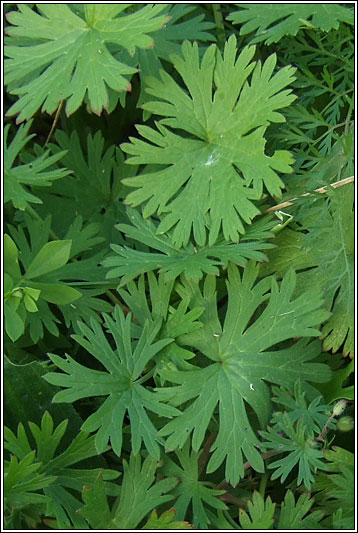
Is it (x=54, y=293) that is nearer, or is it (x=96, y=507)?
(x=96, y=507)

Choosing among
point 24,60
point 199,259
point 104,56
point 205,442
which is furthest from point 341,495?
point 24,60

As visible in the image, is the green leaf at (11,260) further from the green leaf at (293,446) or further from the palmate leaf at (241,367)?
the green leaf at (293,446)

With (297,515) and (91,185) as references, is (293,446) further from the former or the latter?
(91,185)

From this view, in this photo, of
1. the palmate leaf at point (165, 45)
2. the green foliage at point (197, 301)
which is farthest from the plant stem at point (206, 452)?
the palmate leaf at point (165, 45)

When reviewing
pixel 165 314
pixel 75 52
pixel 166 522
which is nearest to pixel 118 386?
pixel 165 314

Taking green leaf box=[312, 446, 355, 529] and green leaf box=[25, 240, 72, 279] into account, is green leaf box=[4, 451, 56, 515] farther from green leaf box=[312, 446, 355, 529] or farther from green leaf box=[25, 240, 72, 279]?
green leaf box=[312, 446, 355, 529]

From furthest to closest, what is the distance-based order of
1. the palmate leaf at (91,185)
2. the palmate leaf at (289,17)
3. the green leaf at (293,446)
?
the palmate leaf at (91,185) < the palmate leaf at (289,17) < the green leaf at (293,446)
